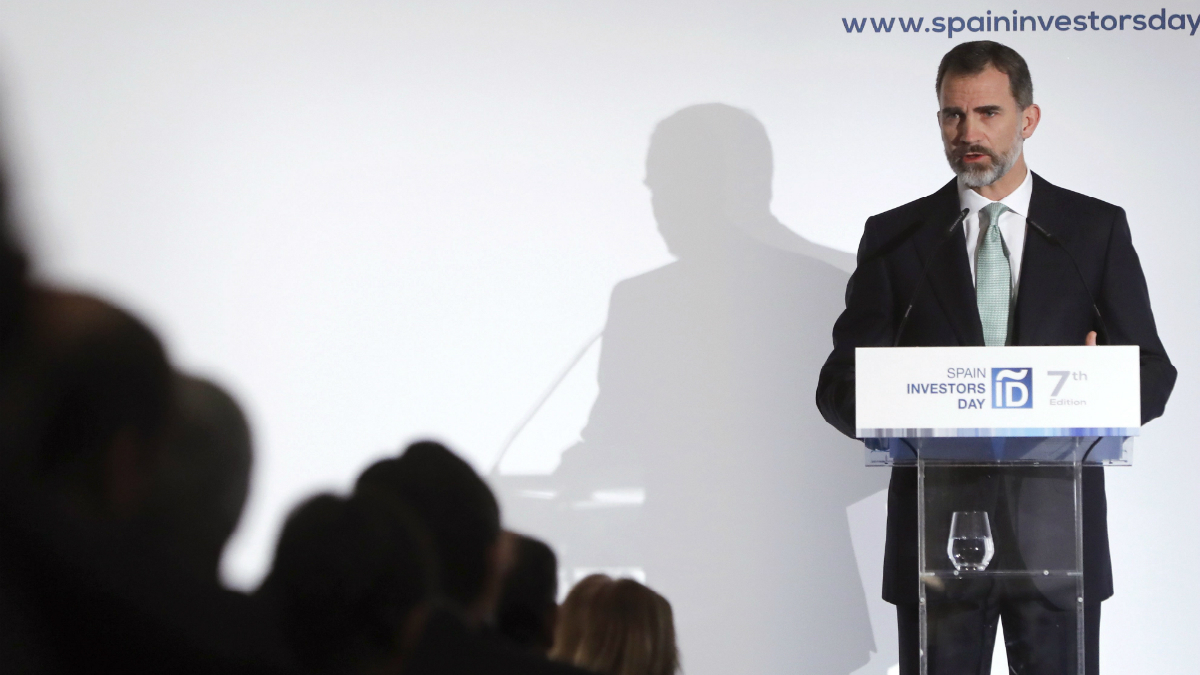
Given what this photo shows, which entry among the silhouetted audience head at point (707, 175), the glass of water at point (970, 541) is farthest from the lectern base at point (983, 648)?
the silhouetted audience head at point (707, 175)

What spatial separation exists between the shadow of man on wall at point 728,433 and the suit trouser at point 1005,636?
1535 millimetres

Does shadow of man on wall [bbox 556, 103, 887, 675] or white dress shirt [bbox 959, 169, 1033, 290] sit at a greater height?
white dress shirt [bbox 959, 169, 1033, 290]

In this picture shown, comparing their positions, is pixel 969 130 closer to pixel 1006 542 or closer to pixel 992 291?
pixel 992 291

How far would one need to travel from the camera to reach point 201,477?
1.14ft

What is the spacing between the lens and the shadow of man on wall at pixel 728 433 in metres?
3.75

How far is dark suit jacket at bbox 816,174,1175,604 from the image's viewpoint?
269 cm

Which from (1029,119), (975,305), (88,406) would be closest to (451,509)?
(88,406)

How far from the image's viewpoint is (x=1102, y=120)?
3.73 m

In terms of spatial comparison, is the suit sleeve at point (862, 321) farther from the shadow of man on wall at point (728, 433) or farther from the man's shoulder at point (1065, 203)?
the shadow of man on wall at point (728, 433)

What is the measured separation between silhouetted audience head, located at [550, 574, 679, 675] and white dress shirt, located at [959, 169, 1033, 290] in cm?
165

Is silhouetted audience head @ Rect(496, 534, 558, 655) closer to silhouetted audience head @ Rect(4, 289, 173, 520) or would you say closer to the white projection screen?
silhouetted audience head @ Rect(4, 289, 173, 520)

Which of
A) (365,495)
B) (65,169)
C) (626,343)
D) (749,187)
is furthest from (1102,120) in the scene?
(365,495)

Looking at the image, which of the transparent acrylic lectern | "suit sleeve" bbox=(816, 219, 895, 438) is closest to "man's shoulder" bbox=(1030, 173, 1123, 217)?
"suit sleeve" bbox=(816, 219, 895, 438)

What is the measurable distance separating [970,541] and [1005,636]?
216 millimetres
